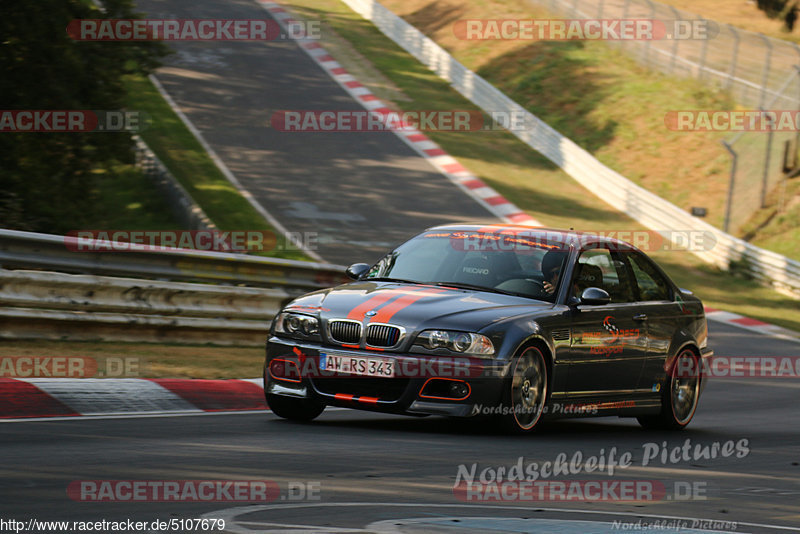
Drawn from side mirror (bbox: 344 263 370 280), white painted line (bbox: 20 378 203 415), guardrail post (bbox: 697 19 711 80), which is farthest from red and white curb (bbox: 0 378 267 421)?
guardrail post (bbox: 697 19 711 80)

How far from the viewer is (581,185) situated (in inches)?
1107

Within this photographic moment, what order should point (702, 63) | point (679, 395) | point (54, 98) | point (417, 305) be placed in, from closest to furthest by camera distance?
point (417, 305)
point (679, 395)
point (54, 98)
point (702, 63)

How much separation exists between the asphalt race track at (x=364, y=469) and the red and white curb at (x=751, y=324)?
8.84 m

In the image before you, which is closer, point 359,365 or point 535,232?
point 359,365

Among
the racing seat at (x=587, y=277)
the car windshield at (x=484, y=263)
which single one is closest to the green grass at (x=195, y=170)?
the car windshield at (x=484, y=263)

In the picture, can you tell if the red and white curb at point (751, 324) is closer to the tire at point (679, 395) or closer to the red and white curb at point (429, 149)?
the red and white curb at point (429, 149)

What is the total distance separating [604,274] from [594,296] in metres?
0.75

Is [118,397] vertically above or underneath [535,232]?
underneath

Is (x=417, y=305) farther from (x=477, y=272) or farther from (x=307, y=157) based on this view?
(x=307, y=157)

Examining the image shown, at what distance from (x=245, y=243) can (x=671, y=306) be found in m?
10.8

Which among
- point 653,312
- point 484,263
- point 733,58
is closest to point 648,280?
point 653,312

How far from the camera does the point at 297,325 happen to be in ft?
27.1

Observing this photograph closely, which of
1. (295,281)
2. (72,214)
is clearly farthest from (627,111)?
(295,281)

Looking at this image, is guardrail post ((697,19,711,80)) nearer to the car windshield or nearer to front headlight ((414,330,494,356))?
the car windshield
